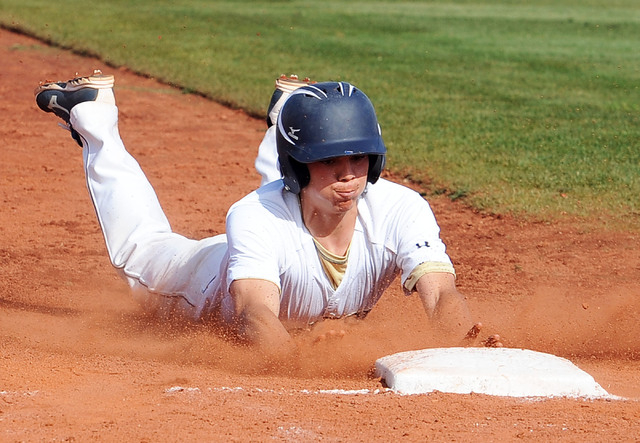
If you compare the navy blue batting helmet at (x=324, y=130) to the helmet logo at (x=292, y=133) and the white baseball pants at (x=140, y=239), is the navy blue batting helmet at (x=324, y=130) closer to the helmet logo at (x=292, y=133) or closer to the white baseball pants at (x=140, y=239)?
the helmet logo at (x=292, y=133)

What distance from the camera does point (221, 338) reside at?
4.20 m

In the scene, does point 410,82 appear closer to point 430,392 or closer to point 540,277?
point 540,277

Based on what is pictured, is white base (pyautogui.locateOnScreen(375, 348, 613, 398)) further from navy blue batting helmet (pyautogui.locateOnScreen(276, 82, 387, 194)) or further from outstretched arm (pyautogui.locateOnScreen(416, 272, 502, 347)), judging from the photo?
navy blue batting helmet (pyautogui.locateOnScreen(276, 82, 387, 194))

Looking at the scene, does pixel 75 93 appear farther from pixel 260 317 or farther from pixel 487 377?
pixel 487 377

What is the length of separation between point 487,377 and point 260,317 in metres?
0.89

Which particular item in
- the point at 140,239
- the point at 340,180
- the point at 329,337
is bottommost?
the point at 140,239

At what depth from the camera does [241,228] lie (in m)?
4.13

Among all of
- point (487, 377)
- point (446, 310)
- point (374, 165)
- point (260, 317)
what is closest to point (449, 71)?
point (374, 165)

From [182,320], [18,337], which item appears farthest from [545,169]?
[18,337]

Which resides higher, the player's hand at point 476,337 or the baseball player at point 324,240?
the baseball player at point 324,240

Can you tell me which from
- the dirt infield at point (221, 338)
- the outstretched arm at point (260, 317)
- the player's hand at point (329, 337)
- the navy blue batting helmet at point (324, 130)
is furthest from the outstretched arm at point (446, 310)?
the outstretched arm at point (260, 317)

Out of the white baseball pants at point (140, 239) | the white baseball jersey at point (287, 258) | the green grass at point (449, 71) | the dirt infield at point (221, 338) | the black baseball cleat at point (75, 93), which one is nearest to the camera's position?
the dirt infield at point (221, 338)

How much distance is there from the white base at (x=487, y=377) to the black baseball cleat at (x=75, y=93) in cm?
294

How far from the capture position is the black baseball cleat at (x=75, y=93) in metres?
5.83
